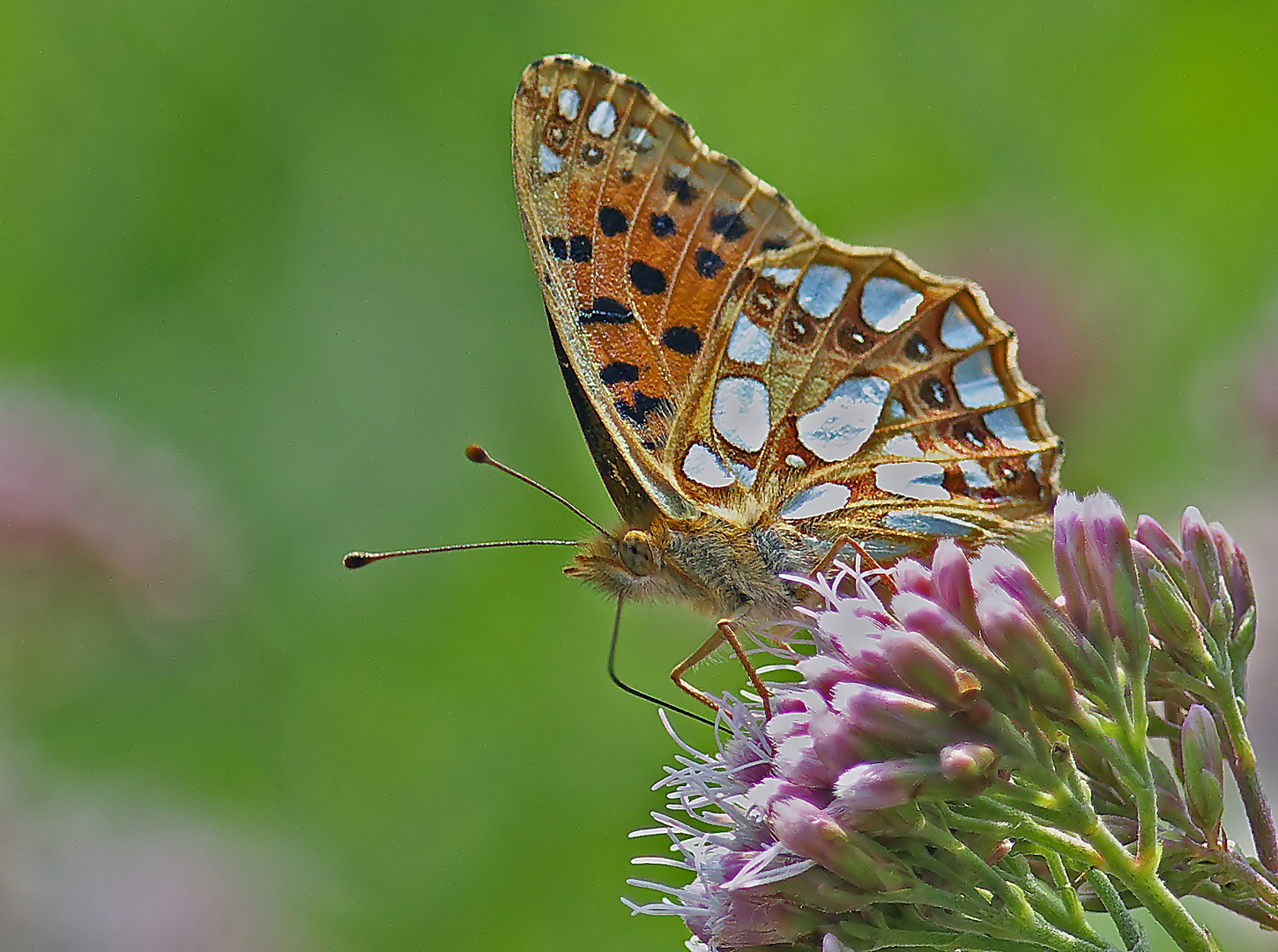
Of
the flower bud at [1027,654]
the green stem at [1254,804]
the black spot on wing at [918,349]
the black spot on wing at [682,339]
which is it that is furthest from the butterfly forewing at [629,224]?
the green stem at [1254,804]

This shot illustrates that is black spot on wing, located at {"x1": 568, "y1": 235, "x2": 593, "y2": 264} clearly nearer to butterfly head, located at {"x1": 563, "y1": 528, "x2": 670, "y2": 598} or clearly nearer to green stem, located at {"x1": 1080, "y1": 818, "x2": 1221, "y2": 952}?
butterfly head, located at {"x1": 563, "y1": 528, "x2": 670, "y2": 598}

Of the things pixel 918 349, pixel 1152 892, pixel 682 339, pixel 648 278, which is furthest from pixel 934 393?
pixel 1152 892

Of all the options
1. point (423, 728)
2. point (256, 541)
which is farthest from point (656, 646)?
point (256, 541)

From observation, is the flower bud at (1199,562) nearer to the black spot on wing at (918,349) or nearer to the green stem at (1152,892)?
the green stem at (1152,892)

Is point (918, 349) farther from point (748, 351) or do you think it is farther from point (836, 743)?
point (836, 743)

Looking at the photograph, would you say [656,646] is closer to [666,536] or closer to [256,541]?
[256,541]

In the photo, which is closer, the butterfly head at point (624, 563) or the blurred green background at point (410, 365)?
the butterfly head at point (624, 563)
